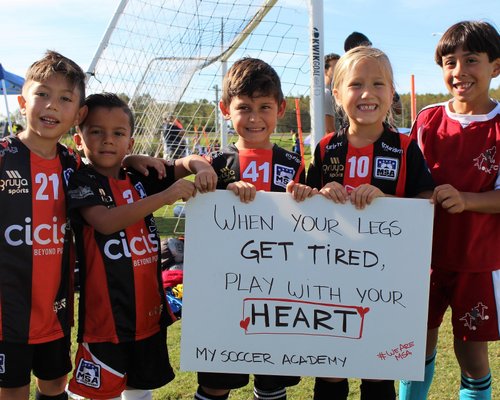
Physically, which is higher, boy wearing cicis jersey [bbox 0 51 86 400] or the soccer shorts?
boy wearing cicis jersey [bbox 0 51 86 400]

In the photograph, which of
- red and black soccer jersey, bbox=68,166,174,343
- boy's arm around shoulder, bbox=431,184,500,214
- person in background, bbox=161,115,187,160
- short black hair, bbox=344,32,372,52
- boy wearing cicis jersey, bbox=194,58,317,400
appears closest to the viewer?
boy's arm around shoulder, bbox=431,184,500,214

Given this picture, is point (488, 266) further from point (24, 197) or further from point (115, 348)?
point (24, 197)

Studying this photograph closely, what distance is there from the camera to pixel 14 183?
6.64 ft

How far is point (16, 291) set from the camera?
202cm

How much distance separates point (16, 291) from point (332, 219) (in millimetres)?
1367

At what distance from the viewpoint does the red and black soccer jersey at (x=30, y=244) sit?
6.61 ft

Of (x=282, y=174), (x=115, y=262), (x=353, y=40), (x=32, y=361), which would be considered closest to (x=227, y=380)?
(x=115, y=262)

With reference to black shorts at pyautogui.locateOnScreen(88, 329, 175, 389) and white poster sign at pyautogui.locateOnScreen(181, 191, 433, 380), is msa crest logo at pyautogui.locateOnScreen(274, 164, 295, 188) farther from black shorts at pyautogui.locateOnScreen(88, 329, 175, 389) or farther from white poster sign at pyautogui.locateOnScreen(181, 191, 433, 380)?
black shorts at pyautogui.locateOnScreen(88, 329, 175, 389)

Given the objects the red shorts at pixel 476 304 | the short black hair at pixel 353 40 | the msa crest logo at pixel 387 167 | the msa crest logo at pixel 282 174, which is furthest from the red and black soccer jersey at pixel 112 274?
the short black hair at pixel 353 40

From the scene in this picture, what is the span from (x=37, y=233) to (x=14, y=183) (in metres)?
0.23

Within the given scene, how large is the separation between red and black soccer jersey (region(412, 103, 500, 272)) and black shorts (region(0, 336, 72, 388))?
70.2 inches

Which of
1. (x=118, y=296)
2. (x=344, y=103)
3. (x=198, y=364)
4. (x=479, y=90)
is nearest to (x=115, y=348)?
(x=118, y=296)

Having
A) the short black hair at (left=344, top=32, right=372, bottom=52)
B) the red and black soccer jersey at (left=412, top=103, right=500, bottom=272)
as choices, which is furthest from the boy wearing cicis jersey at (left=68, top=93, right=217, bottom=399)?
the short black hair at (left=344, top=32, right=372, bottom=52)

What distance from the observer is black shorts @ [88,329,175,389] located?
2.14 metres
